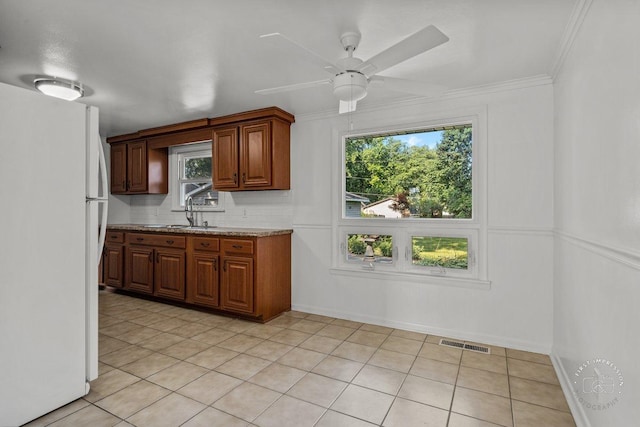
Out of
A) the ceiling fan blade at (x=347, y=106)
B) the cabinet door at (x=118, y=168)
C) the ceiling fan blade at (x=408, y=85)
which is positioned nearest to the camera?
the ceiling fan blade at (x=408, y=85)

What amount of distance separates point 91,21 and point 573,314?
3.41 m

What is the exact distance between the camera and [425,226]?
128 inches

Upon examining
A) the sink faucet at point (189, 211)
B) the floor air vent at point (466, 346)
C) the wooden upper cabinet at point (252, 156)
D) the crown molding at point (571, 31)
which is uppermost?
the crown molding at point (571, 31)

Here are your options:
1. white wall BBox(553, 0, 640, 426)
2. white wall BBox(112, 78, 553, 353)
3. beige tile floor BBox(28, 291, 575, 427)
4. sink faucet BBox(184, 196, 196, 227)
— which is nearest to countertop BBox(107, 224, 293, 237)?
white wall BBox(112, 78, 553, 353)

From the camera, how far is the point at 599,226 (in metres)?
1.54

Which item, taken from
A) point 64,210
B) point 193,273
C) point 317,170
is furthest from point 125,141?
point 64,210

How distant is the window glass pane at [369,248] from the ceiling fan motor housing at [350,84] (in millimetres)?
1851

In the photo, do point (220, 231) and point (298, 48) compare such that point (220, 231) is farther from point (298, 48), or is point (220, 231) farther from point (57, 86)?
point (298, 48)

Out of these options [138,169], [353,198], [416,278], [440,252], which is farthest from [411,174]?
[138,169]

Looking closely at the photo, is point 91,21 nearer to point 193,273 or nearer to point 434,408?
point 193,273

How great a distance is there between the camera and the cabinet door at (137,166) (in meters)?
4.75

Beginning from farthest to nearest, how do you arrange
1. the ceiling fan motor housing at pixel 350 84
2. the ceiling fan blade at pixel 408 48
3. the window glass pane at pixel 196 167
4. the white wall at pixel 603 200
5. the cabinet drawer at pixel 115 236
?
1. the window glass pane at pixel 196 167
2. the cabinet drawer at pixel 115 236
3. the ceiling fan motor housing at pixel 350 84
4. the ceiling fan blade at pixel 408 48
5. the white wall at pixel 603 200

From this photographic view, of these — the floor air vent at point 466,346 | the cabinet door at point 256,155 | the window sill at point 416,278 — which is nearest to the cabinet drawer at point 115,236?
the cabinet door at point 256,155

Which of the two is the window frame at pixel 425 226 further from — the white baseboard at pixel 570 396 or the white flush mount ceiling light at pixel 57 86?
the white flush mount ceiling light at pixel 57 86
